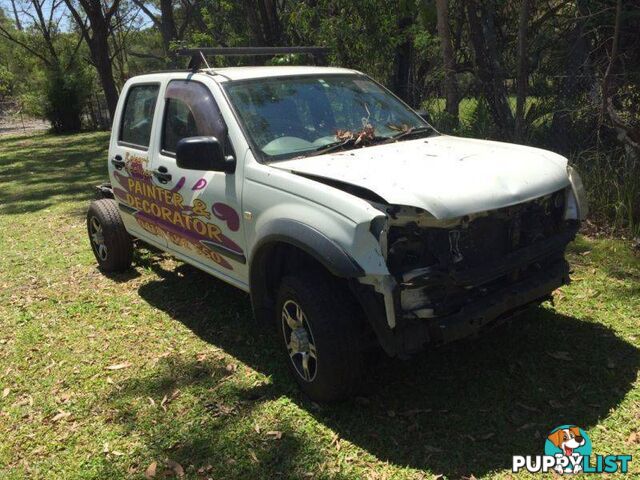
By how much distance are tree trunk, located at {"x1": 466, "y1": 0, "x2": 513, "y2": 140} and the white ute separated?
394 centimetres

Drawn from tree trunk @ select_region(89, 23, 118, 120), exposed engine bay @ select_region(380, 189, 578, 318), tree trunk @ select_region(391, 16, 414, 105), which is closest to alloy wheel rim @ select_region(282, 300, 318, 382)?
exposed engine bay @ select_region(380, 189, 578, 318)

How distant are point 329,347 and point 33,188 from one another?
1068cm

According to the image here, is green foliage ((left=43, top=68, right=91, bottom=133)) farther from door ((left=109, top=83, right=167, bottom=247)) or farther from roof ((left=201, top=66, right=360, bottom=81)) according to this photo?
roof ((left=201, top=66, right=360, bottom=81))

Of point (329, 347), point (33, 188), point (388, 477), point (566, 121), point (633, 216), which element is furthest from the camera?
point (33, 188)

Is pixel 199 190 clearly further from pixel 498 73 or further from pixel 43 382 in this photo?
pixel 498 73

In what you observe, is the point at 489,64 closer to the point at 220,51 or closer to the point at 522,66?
the point at 522,66

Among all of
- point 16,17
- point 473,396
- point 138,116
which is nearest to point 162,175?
point 138,116

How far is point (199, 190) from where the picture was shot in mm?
4047

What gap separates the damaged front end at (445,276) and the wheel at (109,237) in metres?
3.53

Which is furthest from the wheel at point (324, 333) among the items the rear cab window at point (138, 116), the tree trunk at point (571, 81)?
the tree trunk at point (571, 81)

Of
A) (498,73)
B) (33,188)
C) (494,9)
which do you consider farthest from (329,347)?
(33,188)

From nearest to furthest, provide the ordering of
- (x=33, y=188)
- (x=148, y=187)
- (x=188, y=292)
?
1. (x=148, y=187)
2. (x=188, y=292)
3. (x=33, y=188)

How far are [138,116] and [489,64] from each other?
558 cm

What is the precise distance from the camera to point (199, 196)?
4.05m
